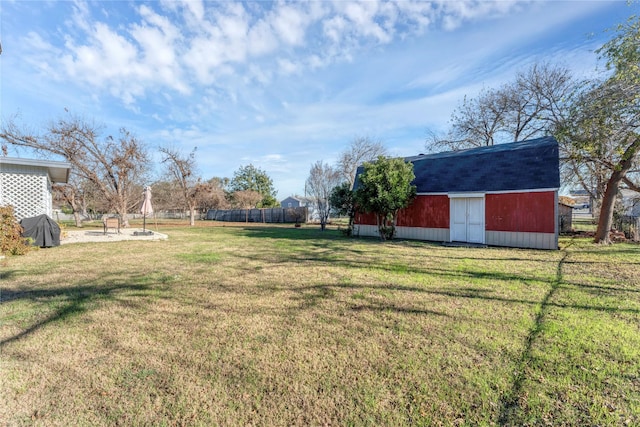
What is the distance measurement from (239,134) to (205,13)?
15.3m

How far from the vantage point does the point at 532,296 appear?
14.9 ft

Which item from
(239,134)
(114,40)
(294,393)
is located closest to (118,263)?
(114,40)

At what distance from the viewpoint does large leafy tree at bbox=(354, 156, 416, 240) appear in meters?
11.4

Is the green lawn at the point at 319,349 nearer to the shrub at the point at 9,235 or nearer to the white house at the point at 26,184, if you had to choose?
the shrub at the point at 9,235

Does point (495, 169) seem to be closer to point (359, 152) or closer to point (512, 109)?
point (512, 109)

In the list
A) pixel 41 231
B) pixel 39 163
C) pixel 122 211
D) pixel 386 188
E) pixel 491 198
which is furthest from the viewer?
pixel 122 211

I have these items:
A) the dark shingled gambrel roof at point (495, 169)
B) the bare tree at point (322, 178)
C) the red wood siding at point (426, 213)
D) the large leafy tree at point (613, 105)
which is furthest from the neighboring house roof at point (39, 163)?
the bare tree at point (322, 178)

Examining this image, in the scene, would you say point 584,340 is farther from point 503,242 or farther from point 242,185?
point 242,185

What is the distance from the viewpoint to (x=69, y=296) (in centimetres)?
448

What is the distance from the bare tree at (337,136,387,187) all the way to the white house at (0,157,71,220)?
77.3 ft

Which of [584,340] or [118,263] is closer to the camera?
[584,340]

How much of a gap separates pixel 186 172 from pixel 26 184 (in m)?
14.6

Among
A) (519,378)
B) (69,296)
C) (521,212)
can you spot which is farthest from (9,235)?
(521,212)

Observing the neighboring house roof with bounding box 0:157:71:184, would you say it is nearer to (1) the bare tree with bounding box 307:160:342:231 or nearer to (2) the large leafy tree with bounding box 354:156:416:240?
(2) the large leafy tree with bounding box 354:156:416:240
